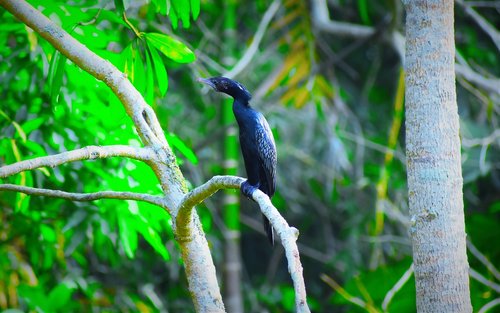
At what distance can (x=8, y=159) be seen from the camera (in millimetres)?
3199

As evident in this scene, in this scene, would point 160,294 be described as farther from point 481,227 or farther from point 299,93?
point 481,227

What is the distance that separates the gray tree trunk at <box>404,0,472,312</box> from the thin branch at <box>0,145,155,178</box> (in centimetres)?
99

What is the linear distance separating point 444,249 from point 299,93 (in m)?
3.39

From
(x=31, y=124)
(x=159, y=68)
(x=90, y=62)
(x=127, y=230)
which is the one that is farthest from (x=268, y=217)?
(x=31, y=124)

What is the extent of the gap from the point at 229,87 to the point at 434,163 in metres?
1.15

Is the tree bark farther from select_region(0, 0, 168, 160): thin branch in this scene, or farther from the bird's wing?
the bird's wing

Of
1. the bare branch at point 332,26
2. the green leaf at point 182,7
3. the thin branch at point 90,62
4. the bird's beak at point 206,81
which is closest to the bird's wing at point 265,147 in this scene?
the bird's beak at point 206,81

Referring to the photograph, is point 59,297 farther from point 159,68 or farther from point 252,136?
point 159,68

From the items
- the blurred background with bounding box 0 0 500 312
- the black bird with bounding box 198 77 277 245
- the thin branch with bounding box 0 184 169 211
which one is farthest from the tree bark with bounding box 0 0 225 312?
the black bird with bounding box 198 77 277 245

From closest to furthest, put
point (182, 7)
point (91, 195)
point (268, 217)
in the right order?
point (268, 217)
point (91, 195)
point (182, 7)

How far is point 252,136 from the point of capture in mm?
3129

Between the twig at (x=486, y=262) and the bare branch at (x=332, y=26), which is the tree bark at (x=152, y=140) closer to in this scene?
the twig at (x=486, y=262)

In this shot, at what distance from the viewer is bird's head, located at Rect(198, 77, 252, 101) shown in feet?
10.4

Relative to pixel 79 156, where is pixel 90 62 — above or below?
above
